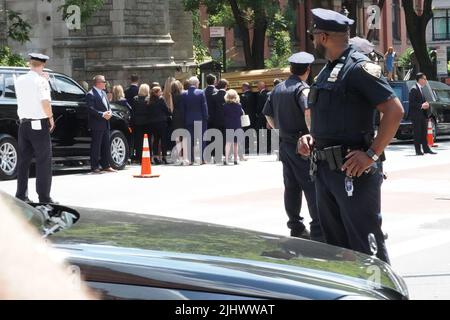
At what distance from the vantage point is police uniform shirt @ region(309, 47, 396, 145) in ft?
18.3

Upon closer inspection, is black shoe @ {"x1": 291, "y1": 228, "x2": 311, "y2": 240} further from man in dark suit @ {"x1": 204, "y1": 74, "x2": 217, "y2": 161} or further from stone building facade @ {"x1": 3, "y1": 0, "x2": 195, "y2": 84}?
stone building facade @ {"x1": 3, "y1": 0, "x2": 195, "y2": 84}

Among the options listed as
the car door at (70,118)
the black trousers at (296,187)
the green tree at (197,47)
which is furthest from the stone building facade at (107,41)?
the black trousers at (296,187)

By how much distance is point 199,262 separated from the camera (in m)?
3.33

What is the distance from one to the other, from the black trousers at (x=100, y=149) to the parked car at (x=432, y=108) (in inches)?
393

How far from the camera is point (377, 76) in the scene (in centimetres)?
558

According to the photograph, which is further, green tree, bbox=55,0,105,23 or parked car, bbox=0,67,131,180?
green tree, bbox=55,0,105,23

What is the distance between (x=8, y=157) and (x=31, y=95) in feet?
13.4

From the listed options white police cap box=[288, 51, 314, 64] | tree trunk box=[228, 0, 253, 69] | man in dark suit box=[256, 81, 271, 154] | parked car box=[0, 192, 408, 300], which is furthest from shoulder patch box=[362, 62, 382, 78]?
tree trunk box=[228, 0, 253, 69]

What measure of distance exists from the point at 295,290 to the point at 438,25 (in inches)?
2860

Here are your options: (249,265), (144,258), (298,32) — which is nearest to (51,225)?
(144,258)

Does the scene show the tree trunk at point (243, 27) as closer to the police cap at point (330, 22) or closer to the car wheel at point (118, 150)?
the car wheel at point (118, 150)

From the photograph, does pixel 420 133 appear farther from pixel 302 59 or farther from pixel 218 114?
pixel 302 59

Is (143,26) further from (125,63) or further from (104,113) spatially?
(104,113)

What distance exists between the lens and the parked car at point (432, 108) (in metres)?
25.1
